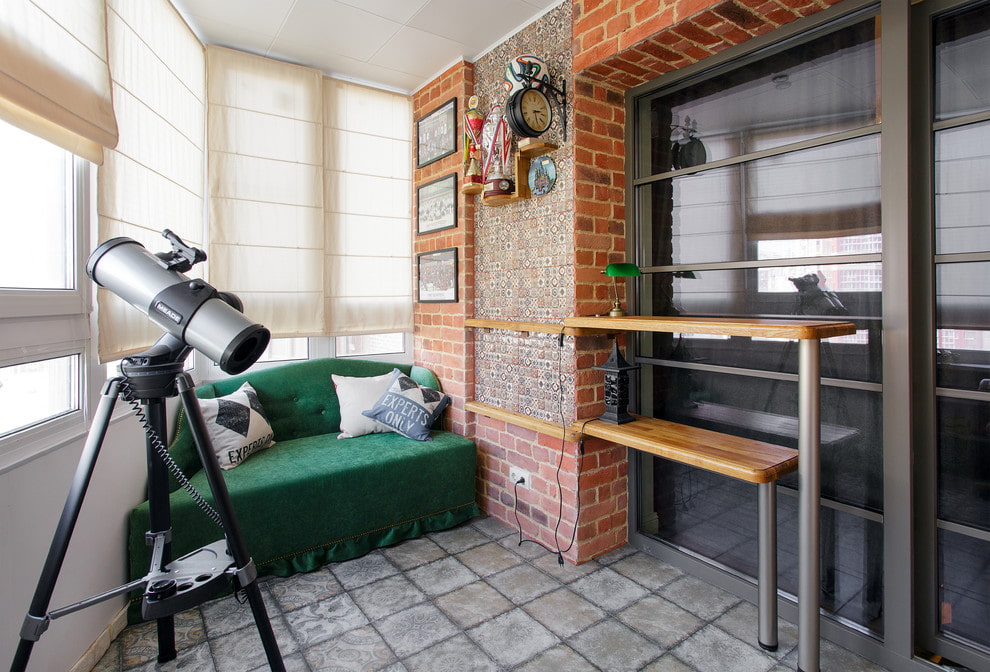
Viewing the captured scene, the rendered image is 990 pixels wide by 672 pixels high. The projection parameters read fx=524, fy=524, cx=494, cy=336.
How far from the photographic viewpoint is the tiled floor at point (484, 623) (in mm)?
1831

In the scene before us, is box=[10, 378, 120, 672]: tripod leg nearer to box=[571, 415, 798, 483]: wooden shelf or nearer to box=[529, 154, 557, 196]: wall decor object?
box=[571, 415, 798, 483]: wooden shelf

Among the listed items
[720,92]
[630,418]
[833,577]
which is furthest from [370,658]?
[720,92]

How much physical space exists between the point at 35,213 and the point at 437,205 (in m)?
2.07

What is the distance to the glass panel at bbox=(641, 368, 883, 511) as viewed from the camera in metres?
1.86

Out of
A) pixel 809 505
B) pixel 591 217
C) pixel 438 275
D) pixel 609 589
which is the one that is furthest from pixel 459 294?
pixel 809 505

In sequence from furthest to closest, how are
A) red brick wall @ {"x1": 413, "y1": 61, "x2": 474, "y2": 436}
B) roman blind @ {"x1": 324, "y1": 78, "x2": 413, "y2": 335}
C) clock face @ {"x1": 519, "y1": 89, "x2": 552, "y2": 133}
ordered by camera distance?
roman blind @ {"x1": 324, "y1": 78, "x2": 413, "y2": 335} < red brick wall @ {"x1": 413, "y1": 61, "x2": 474, "y2": 436} < clock face @ {"x1": 519, "y1": 89, "x2": 552, "y2": 133}

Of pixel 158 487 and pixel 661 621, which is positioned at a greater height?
pixel 158 487

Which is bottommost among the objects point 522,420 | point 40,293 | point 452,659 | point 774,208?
point 452,659

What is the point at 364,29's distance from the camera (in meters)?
2.77

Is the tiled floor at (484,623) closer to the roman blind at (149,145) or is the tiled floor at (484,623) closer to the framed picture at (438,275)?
the roman blind at (149,145)

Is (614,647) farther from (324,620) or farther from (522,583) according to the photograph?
(324,620)

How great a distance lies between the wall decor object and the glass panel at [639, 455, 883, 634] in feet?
4.77

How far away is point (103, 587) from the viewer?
191 cm

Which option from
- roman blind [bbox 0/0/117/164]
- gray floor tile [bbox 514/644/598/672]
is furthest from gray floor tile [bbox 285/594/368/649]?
roman blind [bbox 0/0/117/164]
